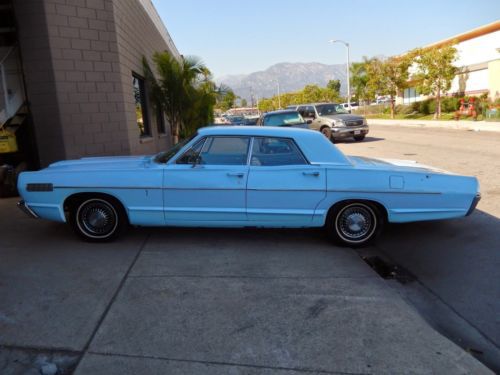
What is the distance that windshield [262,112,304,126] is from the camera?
1400cm

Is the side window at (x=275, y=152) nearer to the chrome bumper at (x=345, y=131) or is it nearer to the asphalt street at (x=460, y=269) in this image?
the asphalt street at (x=460, y=269)

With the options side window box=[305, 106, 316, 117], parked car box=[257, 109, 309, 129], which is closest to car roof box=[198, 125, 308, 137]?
parked car box=[257, 109, 309, 129]

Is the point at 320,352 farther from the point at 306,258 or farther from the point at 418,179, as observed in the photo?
the point at 418,179

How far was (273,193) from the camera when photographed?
4.93m

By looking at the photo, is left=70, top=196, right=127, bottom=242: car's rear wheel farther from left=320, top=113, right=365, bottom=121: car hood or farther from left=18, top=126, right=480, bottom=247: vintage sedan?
left=320, top=113, right=365, bottom=121: car hood

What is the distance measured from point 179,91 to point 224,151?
28.2 feet

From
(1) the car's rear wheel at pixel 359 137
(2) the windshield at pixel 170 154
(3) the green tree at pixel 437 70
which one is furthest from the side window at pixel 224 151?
(3) the green tree at pixel 437 70

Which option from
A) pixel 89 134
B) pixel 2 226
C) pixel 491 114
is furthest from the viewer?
pixel 491 114

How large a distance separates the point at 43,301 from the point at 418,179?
4.00m

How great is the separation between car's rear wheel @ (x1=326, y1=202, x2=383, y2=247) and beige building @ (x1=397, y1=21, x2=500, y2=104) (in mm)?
30110

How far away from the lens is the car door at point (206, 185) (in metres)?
4.95

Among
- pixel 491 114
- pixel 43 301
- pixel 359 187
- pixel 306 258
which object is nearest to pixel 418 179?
pixel 359 187

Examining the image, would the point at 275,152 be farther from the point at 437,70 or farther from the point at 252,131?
the point at 437,70

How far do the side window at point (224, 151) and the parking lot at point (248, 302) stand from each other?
0.99m
